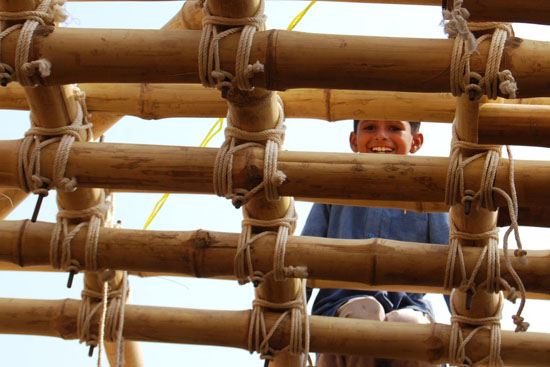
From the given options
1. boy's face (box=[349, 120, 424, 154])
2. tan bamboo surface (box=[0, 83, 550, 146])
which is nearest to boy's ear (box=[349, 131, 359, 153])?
boy's face (box=[349, 120, 424, 154])

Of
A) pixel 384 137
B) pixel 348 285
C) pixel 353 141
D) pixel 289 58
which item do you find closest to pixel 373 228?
pixel 384 137

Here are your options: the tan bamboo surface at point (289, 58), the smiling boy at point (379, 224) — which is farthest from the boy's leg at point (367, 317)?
the tan bamboo surface at point (289, 58)

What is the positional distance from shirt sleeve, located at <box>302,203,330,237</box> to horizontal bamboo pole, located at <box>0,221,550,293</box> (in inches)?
40.4

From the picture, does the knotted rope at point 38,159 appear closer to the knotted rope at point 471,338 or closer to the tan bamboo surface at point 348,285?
the tan bamboo surface at point 348,285

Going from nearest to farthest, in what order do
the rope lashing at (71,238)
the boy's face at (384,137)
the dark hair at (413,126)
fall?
the rope lashing at (71,238), the boy's face at (384,137), the dark hair at (413,126)

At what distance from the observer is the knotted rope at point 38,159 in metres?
2.74

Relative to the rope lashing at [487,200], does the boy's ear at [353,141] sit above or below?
above

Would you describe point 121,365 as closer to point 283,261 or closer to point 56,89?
point 283,261

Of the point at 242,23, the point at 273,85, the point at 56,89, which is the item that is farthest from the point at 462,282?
the point at 56,89

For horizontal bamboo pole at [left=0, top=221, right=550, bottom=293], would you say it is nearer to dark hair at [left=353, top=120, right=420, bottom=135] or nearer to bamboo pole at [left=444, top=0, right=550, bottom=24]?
bamboo pole at [left=444, top=0, right=550, bottom=24]

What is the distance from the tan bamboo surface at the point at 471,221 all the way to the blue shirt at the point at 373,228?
75cm

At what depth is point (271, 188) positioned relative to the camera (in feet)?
8.86

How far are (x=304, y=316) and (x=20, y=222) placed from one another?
0.96m

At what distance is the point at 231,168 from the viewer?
2.70 m
